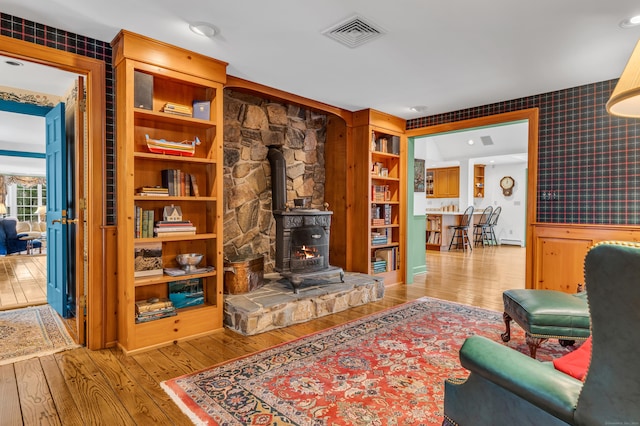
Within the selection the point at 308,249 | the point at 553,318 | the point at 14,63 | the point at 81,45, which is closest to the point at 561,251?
the point at 553,318

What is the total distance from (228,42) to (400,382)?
2785mm

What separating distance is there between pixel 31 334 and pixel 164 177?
178cm

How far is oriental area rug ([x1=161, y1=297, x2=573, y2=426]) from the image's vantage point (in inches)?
76.9

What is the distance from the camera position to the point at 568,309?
7.91ft

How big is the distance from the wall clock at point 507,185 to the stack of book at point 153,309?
1020 centimetres

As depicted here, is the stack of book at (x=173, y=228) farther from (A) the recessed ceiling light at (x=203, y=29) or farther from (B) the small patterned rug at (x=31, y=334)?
(A) the recessed ceiling light at (x=203, y=29)

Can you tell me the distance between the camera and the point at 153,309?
292 centimetres

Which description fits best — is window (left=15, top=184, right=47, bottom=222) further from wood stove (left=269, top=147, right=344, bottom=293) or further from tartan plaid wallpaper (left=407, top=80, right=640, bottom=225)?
tartan plaid wallpaper (left=407, top=80, right=640, bottom=225)

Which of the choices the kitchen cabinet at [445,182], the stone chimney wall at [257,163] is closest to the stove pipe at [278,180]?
the stone chimney wall at [257,163]

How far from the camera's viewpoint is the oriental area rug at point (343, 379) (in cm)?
195

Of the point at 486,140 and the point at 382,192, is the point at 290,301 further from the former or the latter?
the point at 486,140

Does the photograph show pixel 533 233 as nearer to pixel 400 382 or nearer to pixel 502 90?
pixel 502 90

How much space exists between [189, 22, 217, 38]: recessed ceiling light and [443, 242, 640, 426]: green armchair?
266 cm

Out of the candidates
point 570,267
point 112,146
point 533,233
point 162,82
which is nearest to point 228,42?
point 162,82
